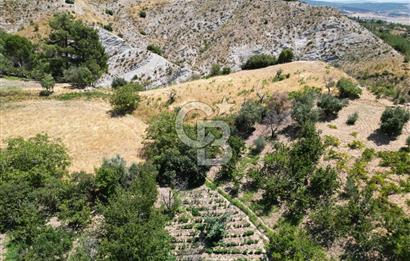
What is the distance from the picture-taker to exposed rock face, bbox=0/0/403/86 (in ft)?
213

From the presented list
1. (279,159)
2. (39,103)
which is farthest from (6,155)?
(279,159)

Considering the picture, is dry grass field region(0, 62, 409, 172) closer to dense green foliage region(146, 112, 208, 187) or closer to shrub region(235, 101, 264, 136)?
dense green foliage region(146, 112, 208, 187)

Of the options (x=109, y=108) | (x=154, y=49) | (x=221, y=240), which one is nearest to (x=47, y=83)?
(x=109, y=108)

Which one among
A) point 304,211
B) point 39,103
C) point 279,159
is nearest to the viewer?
point 304,211

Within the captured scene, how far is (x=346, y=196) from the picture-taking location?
2345 centimetres

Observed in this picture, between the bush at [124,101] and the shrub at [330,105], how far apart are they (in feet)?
63.6

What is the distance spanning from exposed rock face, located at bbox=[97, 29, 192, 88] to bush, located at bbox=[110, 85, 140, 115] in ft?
69.5

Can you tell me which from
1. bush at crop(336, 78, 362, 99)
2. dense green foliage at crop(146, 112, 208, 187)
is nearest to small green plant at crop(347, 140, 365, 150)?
bush at crop(336, 78, 362, 99)

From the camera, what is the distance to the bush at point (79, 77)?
45438mm

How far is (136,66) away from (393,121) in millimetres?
46647

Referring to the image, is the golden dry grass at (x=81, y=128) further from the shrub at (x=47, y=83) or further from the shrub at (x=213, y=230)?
the shrub at (x=213, y=230)

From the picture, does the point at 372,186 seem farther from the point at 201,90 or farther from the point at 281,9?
the point at 281,9

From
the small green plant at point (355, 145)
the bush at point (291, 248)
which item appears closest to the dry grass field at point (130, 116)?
the small green plant at point (355, 145)

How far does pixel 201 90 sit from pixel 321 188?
71.3 feet
